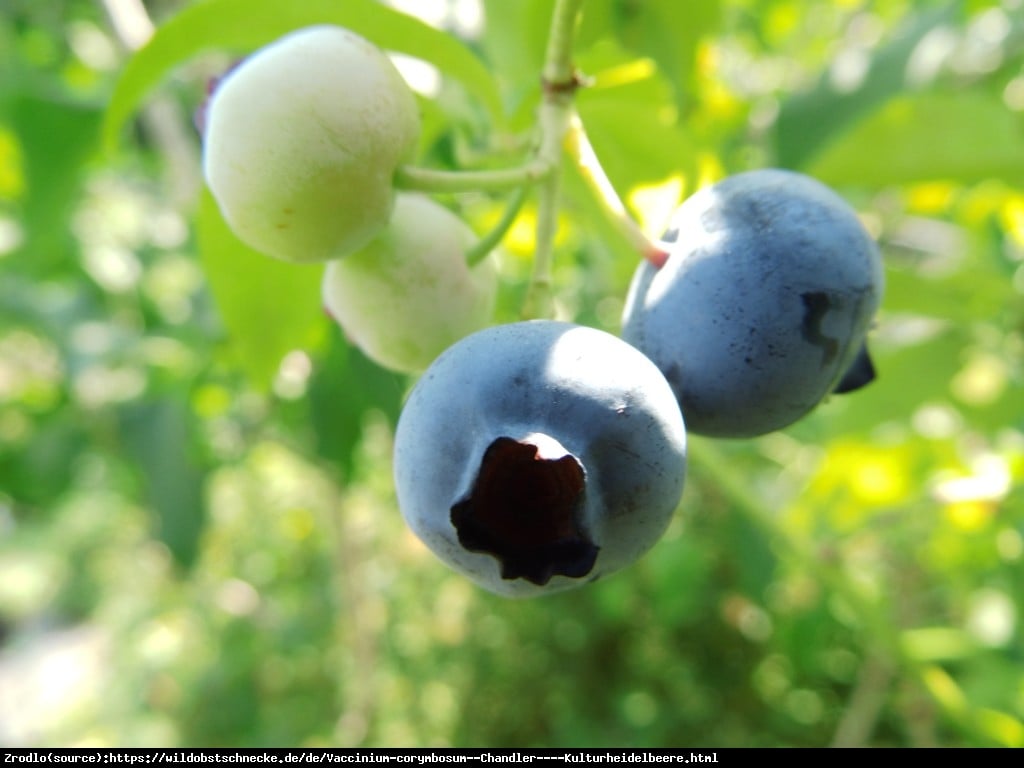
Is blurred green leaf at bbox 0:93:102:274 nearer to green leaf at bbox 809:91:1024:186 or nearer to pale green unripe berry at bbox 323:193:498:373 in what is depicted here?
pale green unripe berry at bbox 323:193:498:373

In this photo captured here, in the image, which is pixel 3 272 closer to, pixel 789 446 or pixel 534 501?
pixel 534 501

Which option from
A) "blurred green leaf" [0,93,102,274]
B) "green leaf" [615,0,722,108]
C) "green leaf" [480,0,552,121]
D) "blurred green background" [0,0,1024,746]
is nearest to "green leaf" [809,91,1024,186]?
"blurred green background" [0,0,1024,746]

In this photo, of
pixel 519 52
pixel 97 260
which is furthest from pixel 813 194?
pixel 97 260

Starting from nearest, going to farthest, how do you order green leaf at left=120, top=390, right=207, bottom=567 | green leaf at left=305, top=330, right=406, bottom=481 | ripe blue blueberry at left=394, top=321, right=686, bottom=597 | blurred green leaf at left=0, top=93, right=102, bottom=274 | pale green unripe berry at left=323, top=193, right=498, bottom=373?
ripe blue blueberry at left=394, top=321, right=686, bottom=597 < pale green unripe berry at left=323, top=193, right=498, bottom=373 < blurred green leaf at left=0, top=93, right=102, bottom=274 < green leaf at left=305, top=330, right=406, bottom=481 < green leaf at left=120, top=390, right=207, bottom=567

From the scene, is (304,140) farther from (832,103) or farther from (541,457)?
(832,103)

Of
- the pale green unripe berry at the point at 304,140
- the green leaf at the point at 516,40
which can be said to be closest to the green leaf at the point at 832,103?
the green leaf at the point at 516,40

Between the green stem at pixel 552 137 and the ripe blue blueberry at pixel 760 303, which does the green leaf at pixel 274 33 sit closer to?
the green stem at pixel 552 137

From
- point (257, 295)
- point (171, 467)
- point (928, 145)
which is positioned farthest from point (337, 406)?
point (928, 145)
